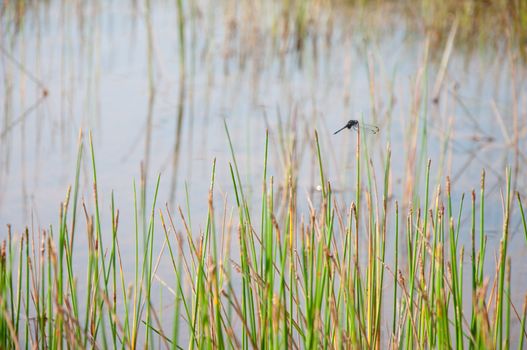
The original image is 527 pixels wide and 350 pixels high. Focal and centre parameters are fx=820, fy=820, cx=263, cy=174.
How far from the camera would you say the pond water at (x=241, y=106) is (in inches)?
102

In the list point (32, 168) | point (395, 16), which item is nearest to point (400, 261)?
point (32, 168)

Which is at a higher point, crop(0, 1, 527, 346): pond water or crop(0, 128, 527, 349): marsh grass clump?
crop(0, 1, 527, 346): pond water

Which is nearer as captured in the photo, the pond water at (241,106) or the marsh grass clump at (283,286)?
the marsh grass clump at (283,286)

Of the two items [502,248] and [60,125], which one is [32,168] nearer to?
[60,125]

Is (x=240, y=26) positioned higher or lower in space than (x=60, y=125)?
higher

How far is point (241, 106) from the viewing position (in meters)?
3.55

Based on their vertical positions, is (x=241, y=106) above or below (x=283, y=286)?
above

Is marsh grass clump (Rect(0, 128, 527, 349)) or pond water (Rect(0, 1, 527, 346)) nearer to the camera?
marsh grass clump (Rect(0, 128, 527, 349))

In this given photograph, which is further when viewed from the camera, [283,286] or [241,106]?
[241,106]

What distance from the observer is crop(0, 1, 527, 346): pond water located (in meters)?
2.59

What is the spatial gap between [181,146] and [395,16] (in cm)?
285

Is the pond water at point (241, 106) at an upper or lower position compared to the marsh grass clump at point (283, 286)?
upper

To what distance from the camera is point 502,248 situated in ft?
3.72

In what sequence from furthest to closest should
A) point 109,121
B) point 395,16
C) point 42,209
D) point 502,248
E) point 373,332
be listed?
point 395,16 < point 109,121 < point 42,209 < point 373,332 < point 502,248
